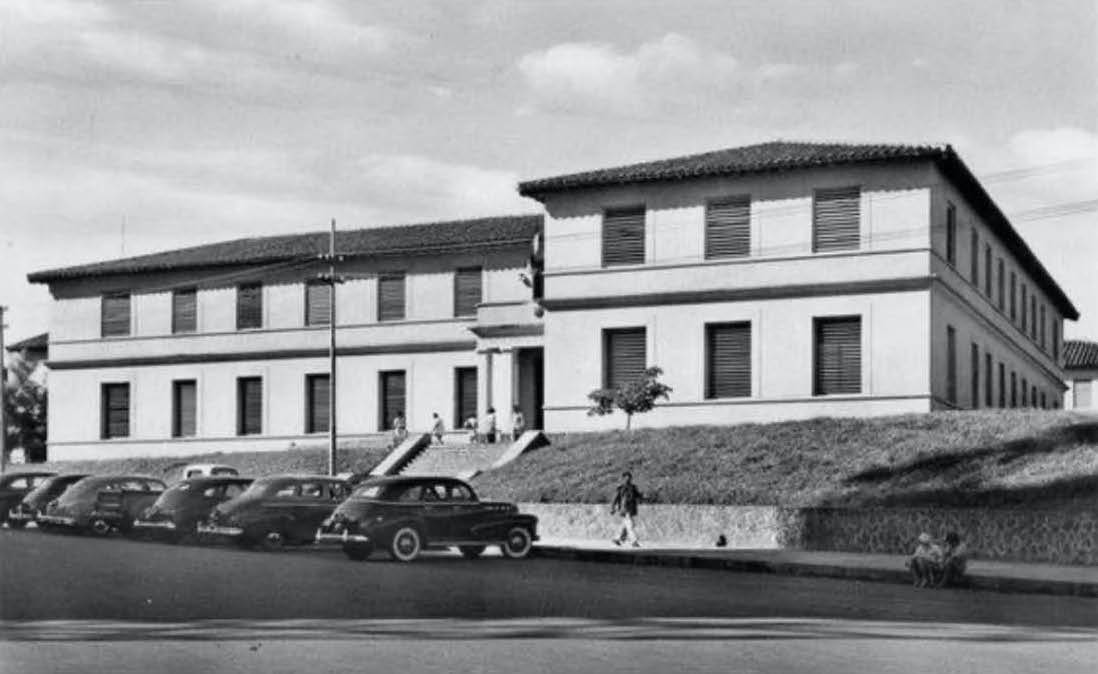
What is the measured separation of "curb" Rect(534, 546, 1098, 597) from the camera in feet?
68.8

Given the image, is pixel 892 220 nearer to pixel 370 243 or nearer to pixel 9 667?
pixel 370 243

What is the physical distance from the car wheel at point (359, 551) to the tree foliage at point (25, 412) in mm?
41600

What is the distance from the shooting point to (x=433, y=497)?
25469 millimetres

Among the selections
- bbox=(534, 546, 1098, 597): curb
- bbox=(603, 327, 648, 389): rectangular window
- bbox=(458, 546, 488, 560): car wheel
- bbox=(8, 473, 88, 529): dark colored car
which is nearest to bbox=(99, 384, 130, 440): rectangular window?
bbox=(8, 473, 88, 529): dark colored car

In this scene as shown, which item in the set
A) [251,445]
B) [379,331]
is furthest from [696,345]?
[251,445]

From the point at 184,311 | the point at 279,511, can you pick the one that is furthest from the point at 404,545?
the point at 184,311

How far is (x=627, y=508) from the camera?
29203 millimetres

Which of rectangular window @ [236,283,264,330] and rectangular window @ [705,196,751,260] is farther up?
rectangular window @ [705,196,751,260]

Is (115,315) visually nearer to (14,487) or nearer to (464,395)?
(464,395)

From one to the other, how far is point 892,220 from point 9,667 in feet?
99.6

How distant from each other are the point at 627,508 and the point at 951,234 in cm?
1641

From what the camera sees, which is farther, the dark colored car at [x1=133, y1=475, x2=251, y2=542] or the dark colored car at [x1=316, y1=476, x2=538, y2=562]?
the dark colored car at [x1=133, y1=475, x2=251, y2=542]

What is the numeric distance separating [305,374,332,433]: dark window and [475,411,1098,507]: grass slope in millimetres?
15409

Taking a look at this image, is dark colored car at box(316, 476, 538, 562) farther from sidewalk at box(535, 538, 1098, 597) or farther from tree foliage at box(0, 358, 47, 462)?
tree foliage at box(0, 358, 47, 462)
